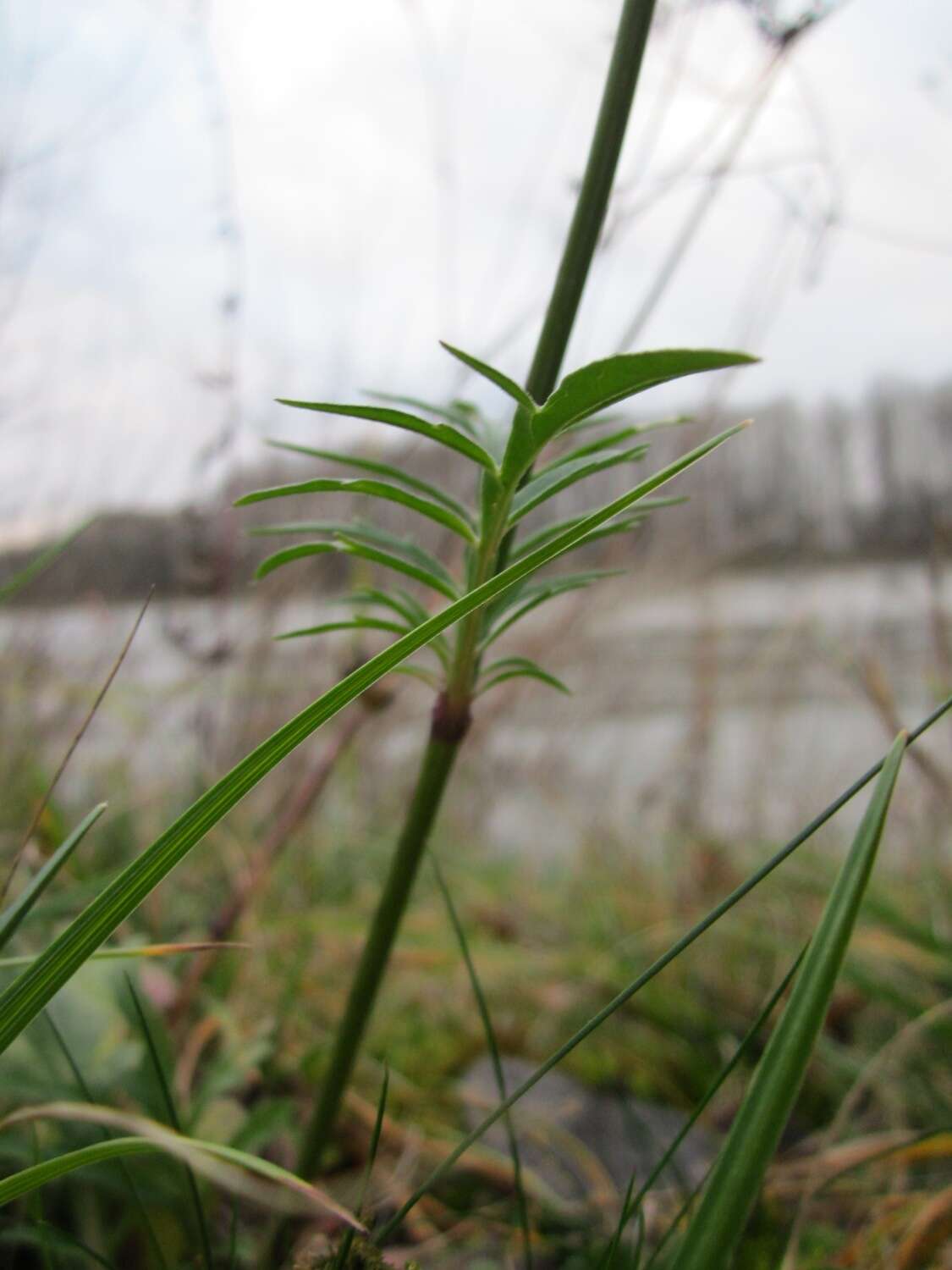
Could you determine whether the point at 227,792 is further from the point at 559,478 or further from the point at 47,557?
the point at 47,557

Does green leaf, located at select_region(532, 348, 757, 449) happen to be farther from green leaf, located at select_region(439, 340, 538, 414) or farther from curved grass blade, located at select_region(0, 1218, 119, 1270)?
curved grass blade, located at select_region(0, 1218, 119, 1270)

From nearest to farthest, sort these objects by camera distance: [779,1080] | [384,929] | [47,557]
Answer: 1. [779,1080]
2. [384,929]
3. [47,557]

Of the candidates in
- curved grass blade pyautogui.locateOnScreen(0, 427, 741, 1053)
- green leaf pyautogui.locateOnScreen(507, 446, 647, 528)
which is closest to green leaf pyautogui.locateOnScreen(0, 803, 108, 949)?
curved grass blade pyautogui.locateOnScreen(0, 427, 741, 1053)

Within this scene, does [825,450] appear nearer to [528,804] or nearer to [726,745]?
[726,745]

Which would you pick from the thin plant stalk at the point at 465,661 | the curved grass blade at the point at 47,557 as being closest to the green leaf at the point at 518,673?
the thin plant stalk at the point at 465,661

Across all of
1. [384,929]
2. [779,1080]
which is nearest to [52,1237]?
[384,929]
